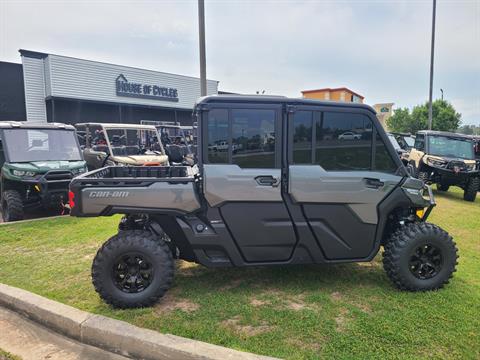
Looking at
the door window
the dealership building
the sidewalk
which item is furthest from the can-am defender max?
the dealership building

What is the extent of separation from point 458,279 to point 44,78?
70.8 ft

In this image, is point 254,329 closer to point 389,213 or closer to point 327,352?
point 327,352

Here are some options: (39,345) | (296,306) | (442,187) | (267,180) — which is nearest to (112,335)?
(39,345)

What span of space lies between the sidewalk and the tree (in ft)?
139

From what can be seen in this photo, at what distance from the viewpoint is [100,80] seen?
875 inches

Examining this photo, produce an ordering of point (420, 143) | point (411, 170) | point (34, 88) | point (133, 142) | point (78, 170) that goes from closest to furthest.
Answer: point (411, 170), point (78, 170), point (133, 142), point (420, 143), point (34, 88)

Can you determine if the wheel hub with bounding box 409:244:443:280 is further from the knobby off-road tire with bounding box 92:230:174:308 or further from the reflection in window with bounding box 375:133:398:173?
the knobby off-road tire with bounding box 92:230:174:308

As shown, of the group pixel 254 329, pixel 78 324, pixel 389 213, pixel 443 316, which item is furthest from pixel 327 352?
pixel 78 324

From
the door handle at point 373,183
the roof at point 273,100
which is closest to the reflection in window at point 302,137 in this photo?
the roof at point 273,100

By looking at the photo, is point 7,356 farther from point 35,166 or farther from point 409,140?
point 409,140

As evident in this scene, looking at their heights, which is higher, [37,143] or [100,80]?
[100,80]

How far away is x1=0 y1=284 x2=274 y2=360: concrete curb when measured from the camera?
295 centimetres

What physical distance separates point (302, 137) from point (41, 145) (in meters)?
6.94

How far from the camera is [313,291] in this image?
4.10 meters
